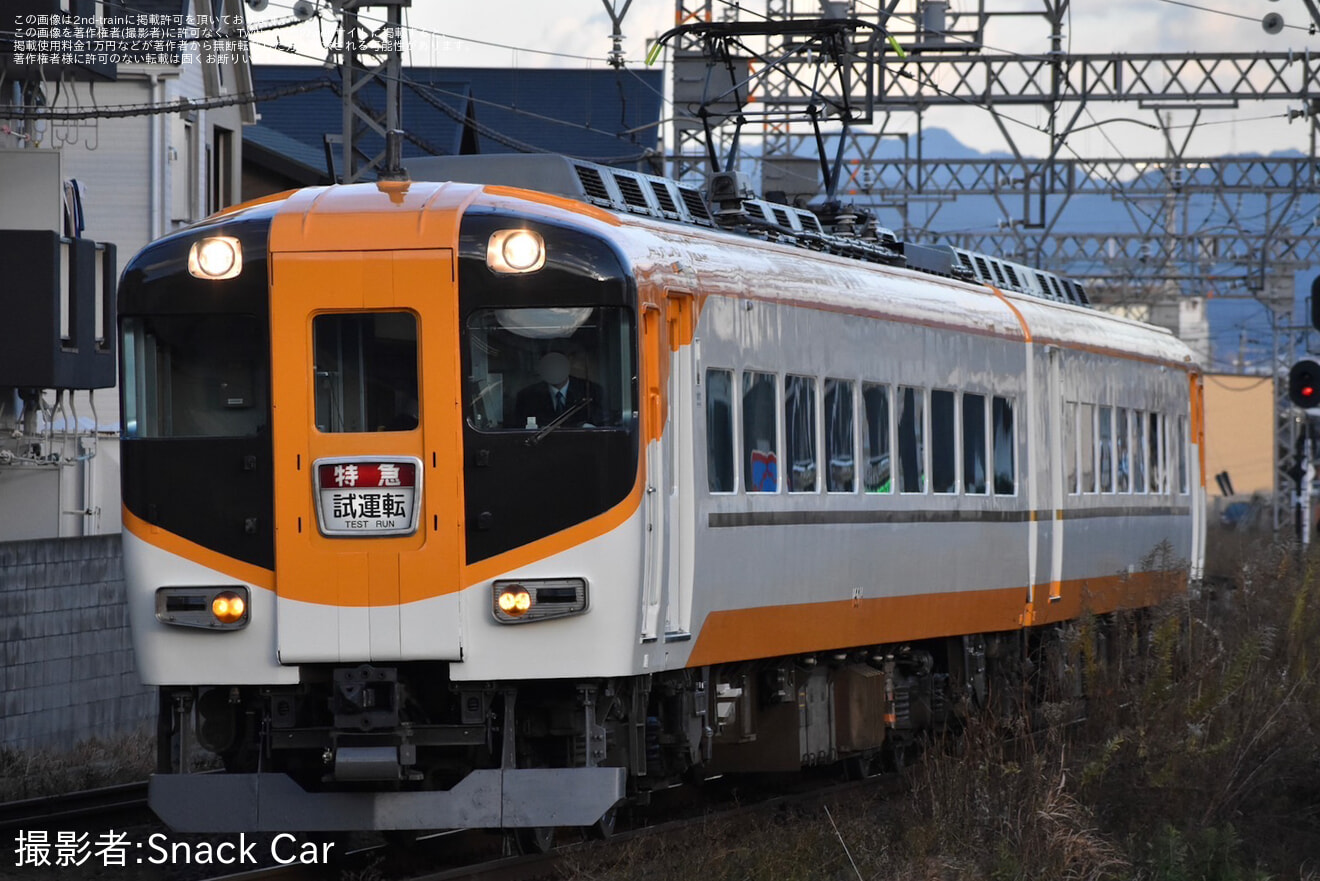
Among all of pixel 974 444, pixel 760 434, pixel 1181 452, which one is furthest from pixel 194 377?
pixel 1181 452

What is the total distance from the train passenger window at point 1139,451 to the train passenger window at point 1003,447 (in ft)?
10.5

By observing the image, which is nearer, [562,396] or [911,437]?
[562,396]

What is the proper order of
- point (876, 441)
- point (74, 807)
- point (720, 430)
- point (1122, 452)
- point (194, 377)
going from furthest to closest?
point (1122, 452), point (876, 441), point (74, 807), point (720, 430), point (194, 377)

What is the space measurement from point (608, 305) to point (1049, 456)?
→ 639 cm

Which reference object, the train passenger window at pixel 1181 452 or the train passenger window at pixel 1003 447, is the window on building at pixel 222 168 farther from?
the train passenger window at pixel 1003 447

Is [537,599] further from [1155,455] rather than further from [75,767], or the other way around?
[1155,455]

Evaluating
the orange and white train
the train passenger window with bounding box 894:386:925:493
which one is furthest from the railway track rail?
the train passenger window with bounding box 894:386:925:493

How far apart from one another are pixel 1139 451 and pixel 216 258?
9.70m

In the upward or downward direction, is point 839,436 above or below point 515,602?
above

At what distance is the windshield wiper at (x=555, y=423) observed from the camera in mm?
8750

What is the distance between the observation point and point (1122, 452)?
53.8 feet

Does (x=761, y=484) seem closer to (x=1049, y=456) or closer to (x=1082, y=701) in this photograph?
(x=1082, y=701)

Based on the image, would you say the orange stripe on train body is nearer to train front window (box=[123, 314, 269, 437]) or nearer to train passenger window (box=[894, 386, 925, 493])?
train passenger window (box=[894, 386, 925, 493])

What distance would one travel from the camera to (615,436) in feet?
28.8
